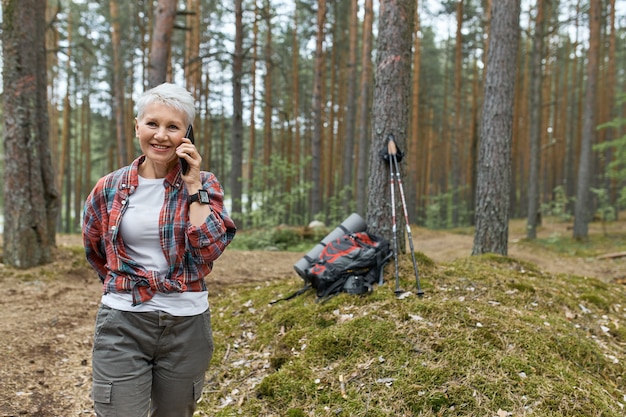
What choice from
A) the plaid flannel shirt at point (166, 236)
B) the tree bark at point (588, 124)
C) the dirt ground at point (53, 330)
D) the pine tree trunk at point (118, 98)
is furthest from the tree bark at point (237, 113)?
the plaid flannel shirt at point (166, 236)

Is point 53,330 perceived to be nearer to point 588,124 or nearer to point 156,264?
point 156,264

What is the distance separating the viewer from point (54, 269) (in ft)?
19.5

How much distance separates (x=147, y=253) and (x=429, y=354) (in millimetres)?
2200

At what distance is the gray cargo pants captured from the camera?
1693mm

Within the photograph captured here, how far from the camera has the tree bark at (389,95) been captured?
4.73 m

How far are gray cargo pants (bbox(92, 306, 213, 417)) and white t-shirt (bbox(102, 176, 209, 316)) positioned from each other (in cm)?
3

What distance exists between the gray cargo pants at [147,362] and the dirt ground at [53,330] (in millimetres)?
1606

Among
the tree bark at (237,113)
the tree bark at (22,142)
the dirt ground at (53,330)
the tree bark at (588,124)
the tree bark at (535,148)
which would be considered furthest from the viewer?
the tree bark at (535,148)

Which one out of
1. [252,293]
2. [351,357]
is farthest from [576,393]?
[252,293]

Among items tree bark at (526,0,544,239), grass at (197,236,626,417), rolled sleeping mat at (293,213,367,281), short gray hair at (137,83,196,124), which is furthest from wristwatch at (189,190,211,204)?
tree bark at (526,0,544,239)

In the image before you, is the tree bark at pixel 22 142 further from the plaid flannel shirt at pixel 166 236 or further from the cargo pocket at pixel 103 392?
the cargo pocket at pixel 103 392

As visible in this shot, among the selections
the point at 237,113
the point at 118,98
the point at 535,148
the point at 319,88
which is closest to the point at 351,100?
the point at 319,88

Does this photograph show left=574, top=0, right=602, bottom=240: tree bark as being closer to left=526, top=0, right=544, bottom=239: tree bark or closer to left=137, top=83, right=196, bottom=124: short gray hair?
left=526, top=0, right=544, bottom=239: tree bark

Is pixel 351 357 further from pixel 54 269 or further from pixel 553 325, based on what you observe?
pixel 54 269
